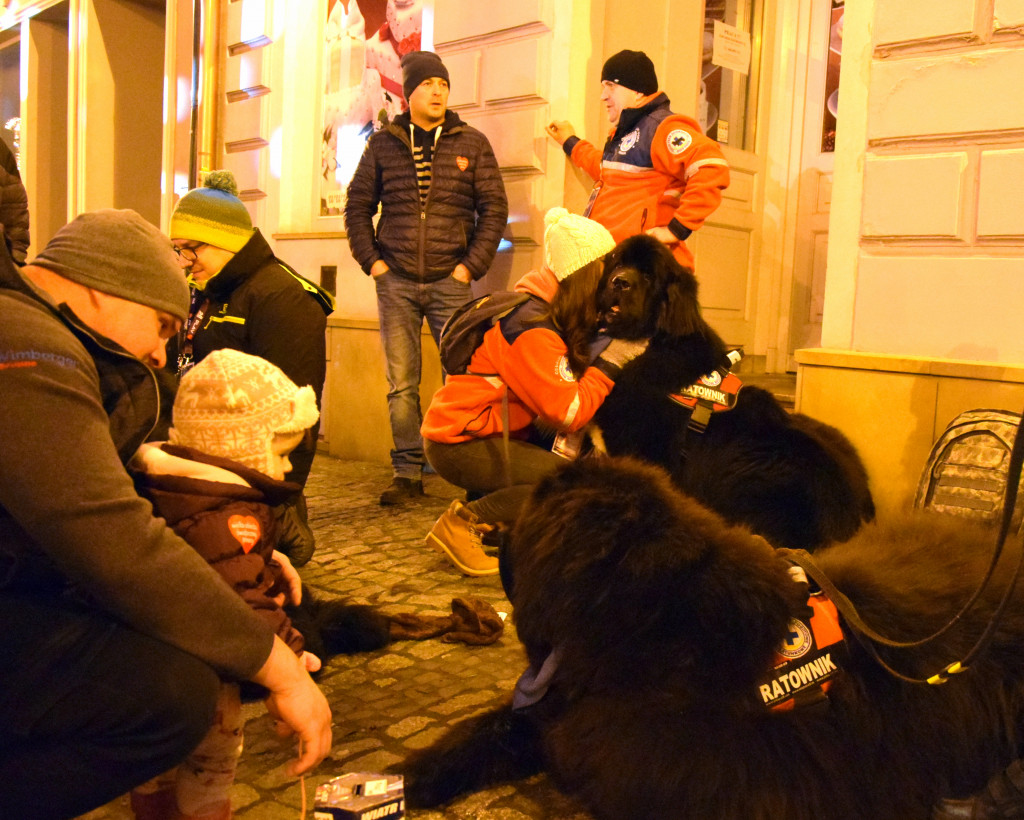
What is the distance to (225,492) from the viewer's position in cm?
175

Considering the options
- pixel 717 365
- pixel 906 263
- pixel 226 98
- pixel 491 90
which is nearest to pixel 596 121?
pixel 491 90

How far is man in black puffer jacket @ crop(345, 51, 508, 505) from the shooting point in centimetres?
557

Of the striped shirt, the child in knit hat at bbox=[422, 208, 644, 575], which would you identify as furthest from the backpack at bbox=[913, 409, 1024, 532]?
the striped shirt

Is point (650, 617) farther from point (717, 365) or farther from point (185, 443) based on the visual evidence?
point (717, 365)

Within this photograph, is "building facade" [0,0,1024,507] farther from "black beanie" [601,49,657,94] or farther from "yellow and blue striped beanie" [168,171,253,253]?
"yellow and blue striped beanie" [168,171,253,253]

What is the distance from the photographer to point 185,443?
1857 millimetres

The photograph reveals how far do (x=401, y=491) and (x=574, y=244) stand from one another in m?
2.33

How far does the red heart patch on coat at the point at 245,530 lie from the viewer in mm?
1745

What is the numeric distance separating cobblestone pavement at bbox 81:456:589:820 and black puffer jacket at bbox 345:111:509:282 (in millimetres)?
1559

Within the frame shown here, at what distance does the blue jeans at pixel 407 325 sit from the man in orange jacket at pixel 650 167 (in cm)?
107

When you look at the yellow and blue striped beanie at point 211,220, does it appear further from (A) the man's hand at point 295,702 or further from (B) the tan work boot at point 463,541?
(A) the man's hand at point 295,702

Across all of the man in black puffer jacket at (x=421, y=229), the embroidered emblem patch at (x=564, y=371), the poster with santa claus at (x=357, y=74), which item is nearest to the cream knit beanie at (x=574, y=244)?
the embroidered emblem patch at (x=564, y=371)

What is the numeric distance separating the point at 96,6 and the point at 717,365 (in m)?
9.82

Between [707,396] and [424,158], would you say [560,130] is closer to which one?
[424,158]
